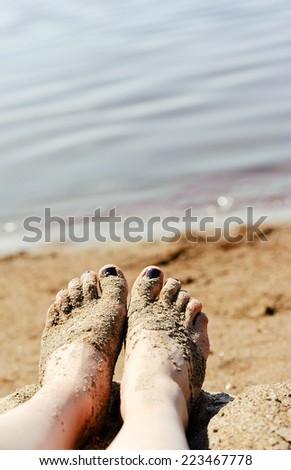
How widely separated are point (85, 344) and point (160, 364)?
0.32m

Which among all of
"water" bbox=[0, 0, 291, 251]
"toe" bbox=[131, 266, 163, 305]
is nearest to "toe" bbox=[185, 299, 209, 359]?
"toe" bbox=[131, 266, 163, 305]

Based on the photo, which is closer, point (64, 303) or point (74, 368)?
point (74, 368)

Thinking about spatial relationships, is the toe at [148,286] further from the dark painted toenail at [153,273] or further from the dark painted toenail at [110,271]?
the dark painted toenail at [110,271]

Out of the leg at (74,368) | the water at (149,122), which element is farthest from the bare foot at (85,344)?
the water at (149,122)

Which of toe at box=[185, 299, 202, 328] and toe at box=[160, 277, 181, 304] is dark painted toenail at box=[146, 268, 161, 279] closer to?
toe at box=[160, 277, 181, 304]

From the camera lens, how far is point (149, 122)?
6336 mm

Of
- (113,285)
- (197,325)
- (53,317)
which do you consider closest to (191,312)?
(197,325)

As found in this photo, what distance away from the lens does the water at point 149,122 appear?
5.19 metres

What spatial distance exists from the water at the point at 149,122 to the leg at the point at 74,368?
6.43ft

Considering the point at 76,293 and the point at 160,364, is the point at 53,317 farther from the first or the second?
the point at 160,364

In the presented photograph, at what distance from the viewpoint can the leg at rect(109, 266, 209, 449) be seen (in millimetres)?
1938

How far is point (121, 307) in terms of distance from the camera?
111 inches

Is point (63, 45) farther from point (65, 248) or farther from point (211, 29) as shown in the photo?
point (65, 248)
